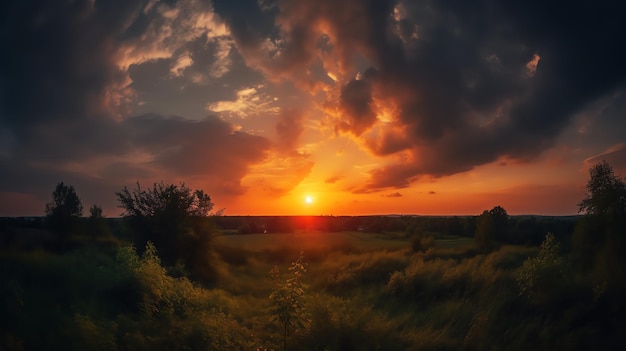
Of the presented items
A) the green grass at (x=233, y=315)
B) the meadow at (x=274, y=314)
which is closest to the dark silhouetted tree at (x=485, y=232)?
the green grass at (x=233, y=315)

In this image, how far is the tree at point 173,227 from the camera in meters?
29.1

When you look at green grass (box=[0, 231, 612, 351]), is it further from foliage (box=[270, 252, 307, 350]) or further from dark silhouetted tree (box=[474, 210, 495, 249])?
dark silhouetted tree (box=[474, 210, 495, 249])

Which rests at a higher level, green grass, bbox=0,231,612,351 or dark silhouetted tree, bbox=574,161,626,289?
dark silhouetted tree, bbox=574,161,626,289

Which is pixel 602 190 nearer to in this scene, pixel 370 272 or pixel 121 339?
pixel 370 272

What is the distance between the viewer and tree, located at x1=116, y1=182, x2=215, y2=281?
1145 inches

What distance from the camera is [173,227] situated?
29.4 m

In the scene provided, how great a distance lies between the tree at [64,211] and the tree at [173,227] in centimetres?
2421

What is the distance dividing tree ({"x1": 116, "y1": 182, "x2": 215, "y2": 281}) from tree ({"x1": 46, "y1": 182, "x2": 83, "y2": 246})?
24206mm

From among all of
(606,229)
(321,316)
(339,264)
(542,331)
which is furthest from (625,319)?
(339,264)

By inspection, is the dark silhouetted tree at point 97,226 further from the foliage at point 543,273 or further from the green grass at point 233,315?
the foliage at point 543,273

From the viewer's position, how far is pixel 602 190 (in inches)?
691

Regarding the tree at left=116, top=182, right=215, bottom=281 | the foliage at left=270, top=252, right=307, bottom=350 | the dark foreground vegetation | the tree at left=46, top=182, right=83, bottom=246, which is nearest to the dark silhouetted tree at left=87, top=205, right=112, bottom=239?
the tree at left=46, top=182, right=83, bottom=246

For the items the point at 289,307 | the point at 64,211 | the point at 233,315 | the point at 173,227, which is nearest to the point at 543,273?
the point at 289,307

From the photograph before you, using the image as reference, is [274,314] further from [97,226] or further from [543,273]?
[97,226]
